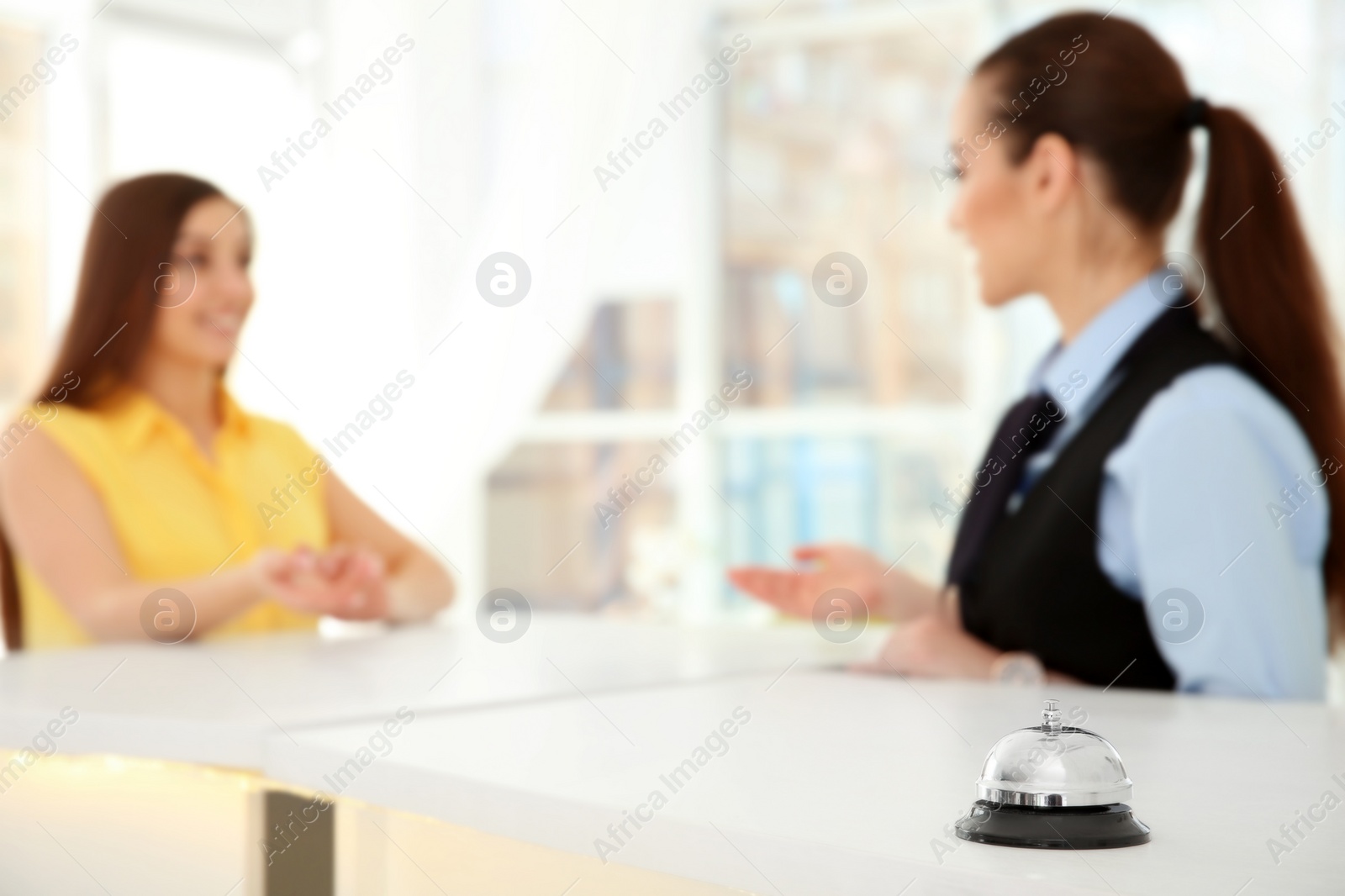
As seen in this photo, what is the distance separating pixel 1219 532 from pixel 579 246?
3.26 m

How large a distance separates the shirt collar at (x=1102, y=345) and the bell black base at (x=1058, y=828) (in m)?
0.91

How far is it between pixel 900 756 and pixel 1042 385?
33.0 inches

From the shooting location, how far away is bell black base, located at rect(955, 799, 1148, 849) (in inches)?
23.9

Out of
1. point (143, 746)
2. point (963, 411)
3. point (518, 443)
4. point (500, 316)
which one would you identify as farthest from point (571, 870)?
point (518, 443)

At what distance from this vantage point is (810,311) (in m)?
4.33

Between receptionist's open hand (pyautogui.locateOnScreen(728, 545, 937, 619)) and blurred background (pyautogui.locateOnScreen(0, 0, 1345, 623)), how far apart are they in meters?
2.28

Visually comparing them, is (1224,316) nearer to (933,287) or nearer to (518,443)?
(933,287)

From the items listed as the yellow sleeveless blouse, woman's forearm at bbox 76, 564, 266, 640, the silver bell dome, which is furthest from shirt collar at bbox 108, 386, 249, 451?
the silver bell dome

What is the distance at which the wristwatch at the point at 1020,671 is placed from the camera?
1373 millimetres

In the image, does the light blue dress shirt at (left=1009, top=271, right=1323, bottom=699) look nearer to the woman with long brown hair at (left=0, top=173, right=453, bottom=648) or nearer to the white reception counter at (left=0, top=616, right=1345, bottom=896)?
the white reception counter at (left=0, top=616, right=1345, bottom=896)

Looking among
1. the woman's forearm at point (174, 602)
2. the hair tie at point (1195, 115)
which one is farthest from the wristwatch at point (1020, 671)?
the woman's forearm at point (174, 602)

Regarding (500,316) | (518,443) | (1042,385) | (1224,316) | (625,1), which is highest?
(625,1)

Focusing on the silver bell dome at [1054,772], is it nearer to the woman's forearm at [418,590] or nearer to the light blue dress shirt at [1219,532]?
the light blue dress shirt at [1219,532]

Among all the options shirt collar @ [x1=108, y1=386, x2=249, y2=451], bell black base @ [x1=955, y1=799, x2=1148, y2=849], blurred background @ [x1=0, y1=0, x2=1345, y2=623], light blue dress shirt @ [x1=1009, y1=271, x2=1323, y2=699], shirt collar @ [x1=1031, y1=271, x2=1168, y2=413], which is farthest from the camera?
blurred background @ [x1=0, y1=0, x2=1345, y2=623]
